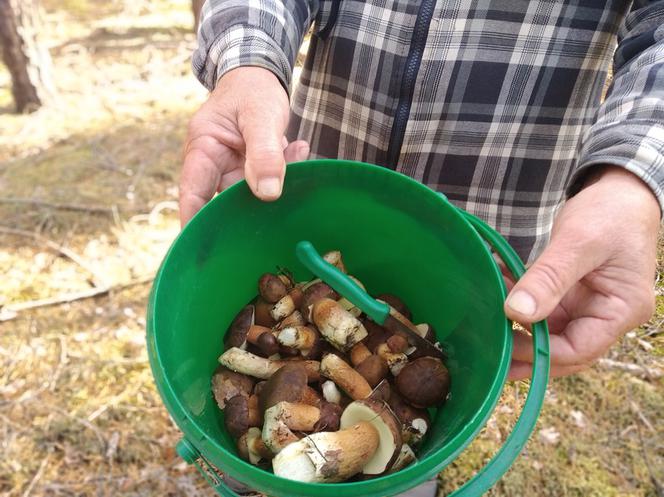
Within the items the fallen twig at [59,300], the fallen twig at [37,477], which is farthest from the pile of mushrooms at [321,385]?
the fallen twig at [59,300]

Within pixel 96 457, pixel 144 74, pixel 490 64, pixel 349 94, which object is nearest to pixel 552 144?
pixel 490 64

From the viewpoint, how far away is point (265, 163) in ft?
3.49

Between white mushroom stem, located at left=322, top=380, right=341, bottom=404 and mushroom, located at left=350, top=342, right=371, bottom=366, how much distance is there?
9cm

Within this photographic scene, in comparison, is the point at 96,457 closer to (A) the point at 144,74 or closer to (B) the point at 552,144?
(B) the point at 552,144

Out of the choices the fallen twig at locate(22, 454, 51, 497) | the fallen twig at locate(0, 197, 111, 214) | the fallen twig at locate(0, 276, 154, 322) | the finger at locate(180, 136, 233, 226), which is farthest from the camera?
the fallen twig at locate(0, 197, 111, 214)

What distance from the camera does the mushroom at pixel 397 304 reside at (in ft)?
4.44

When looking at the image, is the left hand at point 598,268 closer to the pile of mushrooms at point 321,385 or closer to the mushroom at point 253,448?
the pile of mushrooms at point 321,385

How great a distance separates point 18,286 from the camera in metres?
2.71

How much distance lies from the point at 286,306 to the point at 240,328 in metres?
0.13

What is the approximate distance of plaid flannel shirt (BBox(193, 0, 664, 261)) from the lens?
4.18 ft

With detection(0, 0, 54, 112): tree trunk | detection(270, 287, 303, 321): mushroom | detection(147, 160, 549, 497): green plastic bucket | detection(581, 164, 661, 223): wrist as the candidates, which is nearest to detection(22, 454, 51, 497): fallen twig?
detection(147, 160, 549, 497): green plastic bucket

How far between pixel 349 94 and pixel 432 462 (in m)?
1.02

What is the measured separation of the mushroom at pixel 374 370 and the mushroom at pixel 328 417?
97mm

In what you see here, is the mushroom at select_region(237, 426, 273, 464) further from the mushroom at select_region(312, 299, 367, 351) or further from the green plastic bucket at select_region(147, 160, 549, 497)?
the mushroom at select_region(312, 299, 367, 351)
